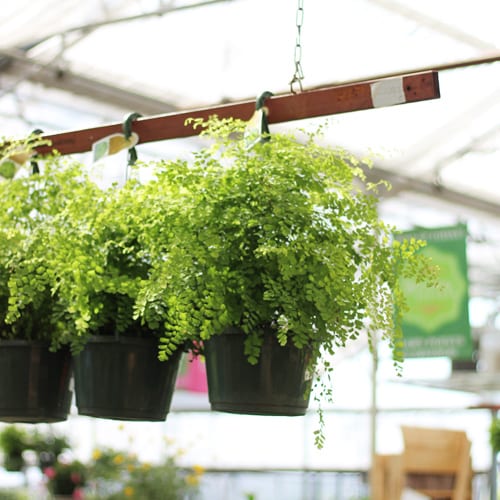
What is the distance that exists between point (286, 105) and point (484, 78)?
6430 mm

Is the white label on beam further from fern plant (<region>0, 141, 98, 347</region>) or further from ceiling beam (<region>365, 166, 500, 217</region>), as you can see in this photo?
ceiling beam (<region>365, 166, 500, 217</region>)

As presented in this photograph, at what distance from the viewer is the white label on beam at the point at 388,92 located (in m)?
1.53

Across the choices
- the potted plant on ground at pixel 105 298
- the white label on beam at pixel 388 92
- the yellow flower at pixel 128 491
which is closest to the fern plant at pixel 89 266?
the potted plant on ground at pixel 105 298

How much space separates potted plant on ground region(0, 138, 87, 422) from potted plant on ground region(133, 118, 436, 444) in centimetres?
26


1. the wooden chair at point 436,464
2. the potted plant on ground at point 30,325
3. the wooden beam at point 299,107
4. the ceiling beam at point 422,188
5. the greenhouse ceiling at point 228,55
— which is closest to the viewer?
the wooden beam at point 299,107

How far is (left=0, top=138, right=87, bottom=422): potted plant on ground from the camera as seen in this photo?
167 cm

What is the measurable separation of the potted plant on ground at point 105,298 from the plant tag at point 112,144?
0.43ft

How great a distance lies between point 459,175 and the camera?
30.8 feet

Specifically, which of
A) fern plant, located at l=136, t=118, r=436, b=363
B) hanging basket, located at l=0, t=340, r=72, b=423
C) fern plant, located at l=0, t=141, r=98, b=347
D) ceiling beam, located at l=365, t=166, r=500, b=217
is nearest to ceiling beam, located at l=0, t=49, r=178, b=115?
ceiling beam, located at l=365, t=166, r=500, b=217

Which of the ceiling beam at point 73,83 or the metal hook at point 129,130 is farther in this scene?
the ceiling beam at point 73,83

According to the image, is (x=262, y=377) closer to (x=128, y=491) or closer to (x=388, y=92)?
(x=388, y=92)

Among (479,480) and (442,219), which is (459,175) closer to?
(442,219)

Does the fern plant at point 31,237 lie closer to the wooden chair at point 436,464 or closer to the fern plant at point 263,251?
the fern plant at point 263,251

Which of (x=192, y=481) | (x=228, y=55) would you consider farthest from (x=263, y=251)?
(x=228, y=55)
